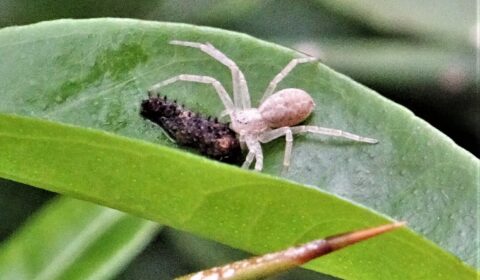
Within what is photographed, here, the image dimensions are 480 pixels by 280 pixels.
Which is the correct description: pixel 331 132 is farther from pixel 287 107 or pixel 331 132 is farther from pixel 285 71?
pixel 287 107

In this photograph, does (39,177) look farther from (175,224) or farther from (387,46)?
(387,46)

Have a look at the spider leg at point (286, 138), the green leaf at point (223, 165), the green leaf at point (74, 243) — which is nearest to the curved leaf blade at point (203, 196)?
the green leaf at point (223, 165)

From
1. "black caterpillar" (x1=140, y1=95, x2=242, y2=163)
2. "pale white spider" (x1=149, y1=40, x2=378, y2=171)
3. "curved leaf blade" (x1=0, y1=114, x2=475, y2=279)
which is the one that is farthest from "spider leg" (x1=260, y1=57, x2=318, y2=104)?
"curved leaf blade" (x1=0, y1=114, x2=475, y2=279)

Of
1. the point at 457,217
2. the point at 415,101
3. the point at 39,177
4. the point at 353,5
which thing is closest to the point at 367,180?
the point at 457,217

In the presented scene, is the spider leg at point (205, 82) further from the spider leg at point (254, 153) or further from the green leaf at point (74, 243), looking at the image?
the green leaf at point (74, 243)

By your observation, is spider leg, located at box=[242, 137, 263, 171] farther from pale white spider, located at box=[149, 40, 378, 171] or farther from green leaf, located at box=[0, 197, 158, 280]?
green leaf, located at box=[0, 197, 158, 280]

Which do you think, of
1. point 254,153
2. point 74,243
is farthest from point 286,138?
point 74,243
